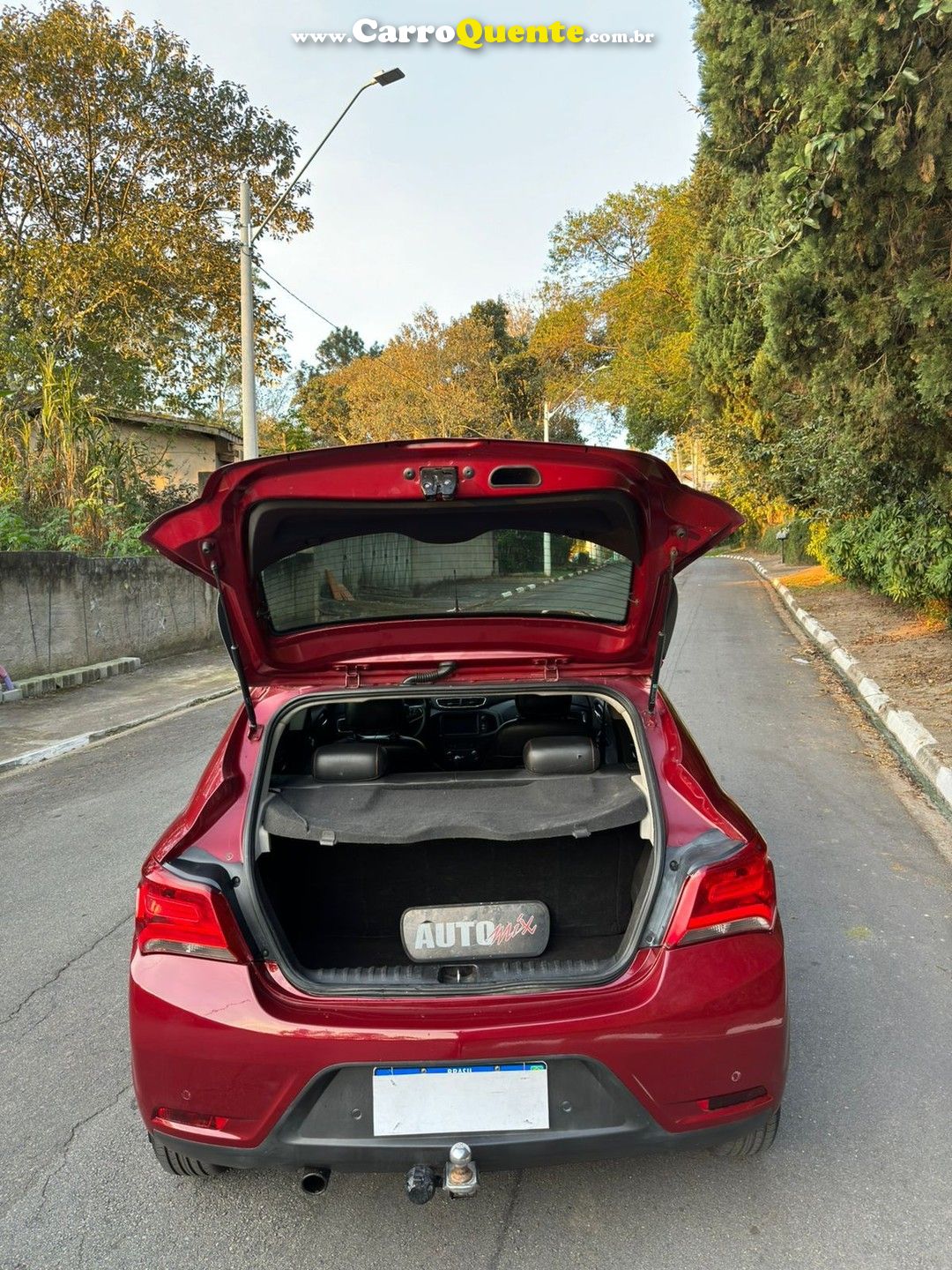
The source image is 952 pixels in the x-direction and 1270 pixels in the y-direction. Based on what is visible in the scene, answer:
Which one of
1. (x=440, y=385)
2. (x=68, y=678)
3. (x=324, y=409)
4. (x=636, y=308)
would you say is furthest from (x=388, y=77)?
(x=324, y=409)

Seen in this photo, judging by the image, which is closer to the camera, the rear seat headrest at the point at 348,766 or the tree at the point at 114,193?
the rear seat headrest at the point at 348,766

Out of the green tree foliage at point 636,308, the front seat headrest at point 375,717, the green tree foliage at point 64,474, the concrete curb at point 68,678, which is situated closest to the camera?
the front seat headrest at point 375,717

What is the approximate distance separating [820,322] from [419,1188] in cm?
843

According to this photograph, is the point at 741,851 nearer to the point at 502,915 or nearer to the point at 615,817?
the point at 615,817

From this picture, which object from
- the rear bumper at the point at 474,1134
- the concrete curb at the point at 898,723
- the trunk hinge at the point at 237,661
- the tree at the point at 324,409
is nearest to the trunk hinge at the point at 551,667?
the trunk hinge at the point at 237,661

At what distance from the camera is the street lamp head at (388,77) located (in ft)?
37.0

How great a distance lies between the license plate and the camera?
1.91 m

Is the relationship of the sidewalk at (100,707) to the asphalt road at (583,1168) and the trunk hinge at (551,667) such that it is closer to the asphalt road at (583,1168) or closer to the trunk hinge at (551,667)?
the asphalt road at (583,1168)

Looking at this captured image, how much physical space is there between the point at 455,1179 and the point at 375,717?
1854mm

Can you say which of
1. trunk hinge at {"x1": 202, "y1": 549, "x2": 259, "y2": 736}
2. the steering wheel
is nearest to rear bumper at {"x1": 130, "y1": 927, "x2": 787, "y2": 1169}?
trunk hinge at {"x1": 202, "y1": 549, "x2": 259, "y2": 736}

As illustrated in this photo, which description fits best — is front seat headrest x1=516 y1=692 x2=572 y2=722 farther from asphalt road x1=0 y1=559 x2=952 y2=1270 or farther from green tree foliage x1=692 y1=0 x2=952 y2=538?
green tree foliage x1=692 y1=0 x2=952 y2=538

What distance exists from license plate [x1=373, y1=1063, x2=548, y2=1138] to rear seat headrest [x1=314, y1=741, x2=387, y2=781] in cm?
104

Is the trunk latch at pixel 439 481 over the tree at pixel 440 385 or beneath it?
beneath

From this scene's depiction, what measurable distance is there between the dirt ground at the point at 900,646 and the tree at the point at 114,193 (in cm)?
1186
